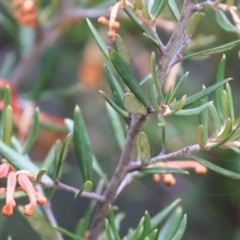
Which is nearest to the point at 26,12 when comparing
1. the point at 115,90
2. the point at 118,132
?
the point at 118,132

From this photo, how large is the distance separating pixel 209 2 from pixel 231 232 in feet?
2.45

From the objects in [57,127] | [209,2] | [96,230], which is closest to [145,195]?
[57,127]

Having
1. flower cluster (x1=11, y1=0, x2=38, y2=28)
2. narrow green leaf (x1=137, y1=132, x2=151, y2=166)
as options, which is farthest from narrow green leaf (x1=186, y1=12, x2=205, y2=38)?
flower cluster (x1=11, y1=0, x2=38, y2=28)

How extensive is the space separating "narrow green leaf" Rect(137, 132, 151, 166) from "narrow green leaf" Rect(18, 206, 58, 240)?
0.15m

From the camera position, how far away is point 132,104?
1.59 feet

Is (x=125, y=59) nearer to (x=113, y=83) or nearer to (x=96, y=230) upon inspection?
(x=113, y=83)

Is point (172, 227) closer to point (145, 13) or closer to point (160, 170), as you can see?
point (160, 170)

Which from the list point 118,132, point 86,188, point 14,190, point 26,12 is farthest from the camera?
point 26,12

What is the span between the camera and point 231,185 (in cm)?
114

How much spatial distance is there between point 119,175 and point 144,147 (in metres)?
0.05

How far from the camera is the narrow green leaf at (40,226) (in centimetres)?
60

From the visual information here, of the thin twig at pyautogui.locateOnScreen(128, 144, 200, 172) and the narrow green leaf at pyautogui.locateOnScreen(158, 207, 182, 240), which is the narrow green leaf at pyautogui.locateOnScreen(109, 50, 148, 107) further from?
the narrow green leaf at pyautogui.locateOnScreen(158, 207, 182, 240)

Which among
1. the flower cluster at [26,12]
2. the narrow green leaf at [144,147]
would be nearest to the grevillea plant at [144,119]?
the narrow green leaf at [144,147]

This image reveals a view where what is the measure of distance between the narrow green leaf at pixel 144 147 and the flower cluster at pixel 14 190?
0.36 ft
